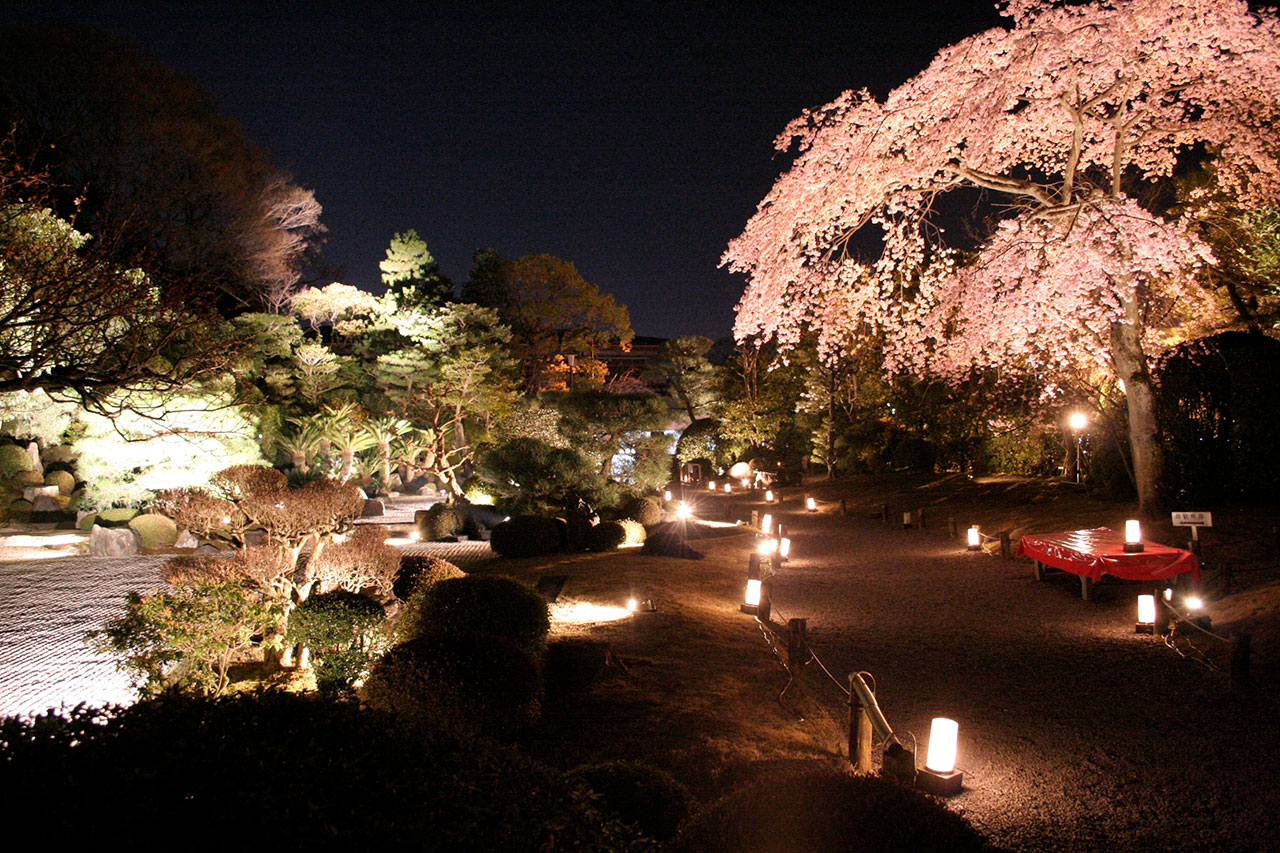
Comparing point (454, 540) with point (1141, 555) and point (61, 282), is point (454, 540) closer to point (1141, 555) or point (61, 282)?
point (61, 282)

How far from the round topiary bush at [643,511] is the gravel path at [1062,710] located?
6286 millimetres

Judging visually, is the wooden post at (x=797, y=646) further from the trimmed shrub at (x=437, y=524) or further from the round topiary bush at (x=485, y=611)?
the trimmed shrub at (x=437, y=524)

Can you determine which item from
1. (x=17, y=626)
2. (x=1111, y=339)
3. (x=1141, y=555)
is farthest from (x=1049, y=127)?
(x=17, y=626)

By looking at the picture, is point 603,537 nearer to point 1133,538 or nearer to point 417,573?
point 417,573

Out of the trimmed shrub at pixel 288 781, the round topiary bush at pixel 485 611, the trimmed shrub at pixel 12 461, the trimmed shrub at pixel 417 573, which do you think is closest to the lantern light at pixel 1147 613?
the round topiary bush at pixel 485 611

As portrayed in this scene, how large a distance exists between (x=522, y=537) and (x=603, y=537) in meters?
1.70

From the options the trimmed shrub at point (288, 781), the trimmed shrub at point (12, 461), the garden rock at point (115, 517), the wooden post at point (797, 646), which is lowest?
the wooden post at point (797, 646)

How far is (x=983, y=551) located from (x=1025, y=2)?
359 inches

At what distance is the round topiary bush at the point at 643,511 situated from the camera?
1634 centimetres

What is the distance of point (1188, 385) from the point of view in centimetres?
1208

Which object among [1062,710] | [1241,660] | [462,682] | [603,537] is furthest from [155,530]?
[1241,660]

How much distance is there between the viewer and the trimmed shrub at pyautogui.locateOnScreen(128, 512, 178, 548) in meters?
13.2

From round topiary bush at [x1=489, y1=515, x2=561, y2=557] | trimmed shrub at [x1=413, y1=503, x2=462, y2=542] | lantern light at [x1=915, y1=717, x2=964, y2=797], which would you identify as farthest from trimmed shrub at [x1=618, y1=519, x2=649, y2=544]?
lantern light at [x1=915, y1=717, x2=964, y2=797]

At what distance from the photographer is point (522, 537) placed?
43.6ft
